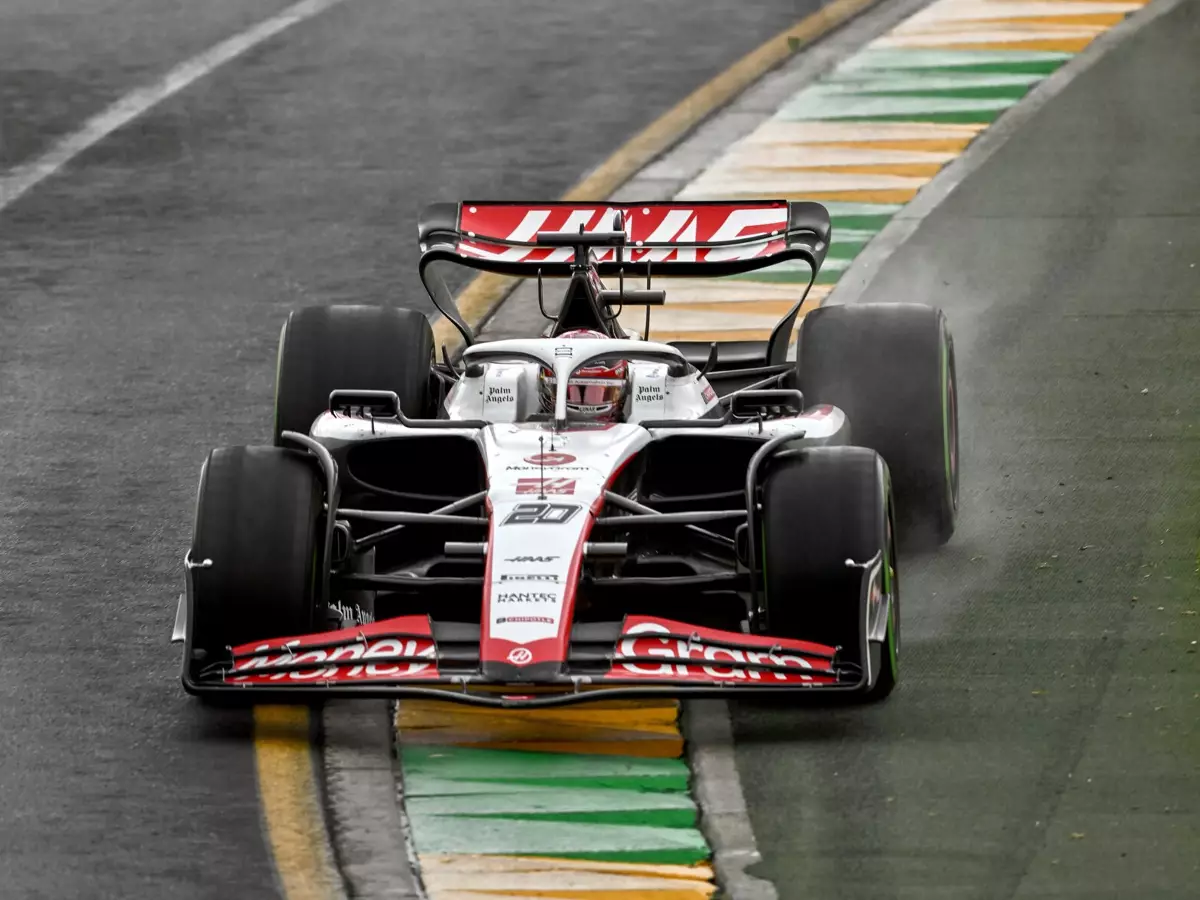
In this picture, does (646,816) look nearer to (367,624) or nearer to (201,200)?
(367,624)

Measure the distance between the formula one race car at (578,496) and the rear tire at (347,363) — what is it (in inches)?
0.4

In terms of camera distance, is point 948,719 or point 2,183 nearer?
point 948,719

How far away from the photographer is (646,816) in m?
8.35

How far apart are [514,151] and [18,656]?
349 inches

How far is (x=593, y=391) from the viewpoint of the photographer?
33.7 ft

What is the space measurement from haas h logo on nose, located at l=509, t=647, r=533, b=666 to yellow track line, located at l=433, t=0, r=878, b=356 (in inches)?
219

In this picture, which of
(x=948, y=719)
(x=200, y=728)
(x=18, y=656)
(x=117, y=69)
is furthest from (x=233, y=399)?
(x=117, y=69)

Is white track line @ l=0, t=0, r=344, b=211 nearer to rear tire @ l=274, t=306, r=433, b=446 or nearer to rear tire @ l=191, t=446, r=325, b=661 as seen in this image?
rear tire @ l=274, t=306, r=433, b=446

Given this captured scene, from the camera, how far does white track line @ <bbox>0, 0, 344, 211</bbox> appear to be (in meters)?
17.9

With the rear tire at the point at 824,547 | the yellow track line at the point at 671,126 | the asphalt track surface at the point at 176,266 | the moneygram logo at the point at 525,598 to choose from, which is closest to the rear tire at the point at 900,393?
the rear tire at the point at 824,547

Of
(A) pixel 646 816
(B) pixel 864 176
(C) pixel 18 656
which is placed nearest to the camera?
(A) pixel 646 816

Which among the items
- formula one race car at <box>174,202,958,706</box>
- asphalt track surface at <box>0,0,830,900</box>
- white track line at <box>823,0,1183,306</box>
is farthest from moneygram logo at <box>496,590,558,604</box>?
white track line at <box>823,0,1183,306</box>

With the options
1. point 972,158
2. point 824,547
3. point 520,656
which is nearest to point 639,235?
point 824,547

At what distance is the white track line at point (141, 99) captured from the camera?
17938mm
